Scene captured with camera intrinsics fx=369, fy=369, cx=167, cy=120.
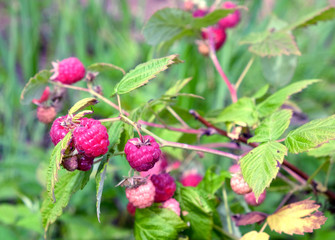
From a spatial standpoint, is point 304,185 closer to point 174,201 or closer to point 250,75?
point 174,201

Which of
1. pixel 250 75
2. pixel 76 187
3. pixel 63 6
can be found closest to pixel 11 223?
pixel 76 187

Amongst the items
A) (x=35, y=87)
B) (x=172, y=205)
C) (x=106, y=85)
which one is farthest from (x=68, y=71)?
(x=106, y=85)

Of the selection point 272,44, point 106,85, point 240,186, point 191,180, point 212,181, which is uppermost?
point 272,44

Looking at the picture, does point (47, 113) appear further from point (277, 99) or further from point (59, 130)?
point (277, 99)

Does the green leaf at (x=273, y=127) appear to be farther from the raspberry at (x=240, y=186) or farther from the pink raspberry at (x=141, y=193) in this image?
the pink raspberry at (x=141, y=193)

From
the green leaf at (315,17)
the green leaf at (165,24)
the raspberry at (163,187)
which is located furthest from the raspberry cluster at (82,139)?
the green leaf at (315,17)

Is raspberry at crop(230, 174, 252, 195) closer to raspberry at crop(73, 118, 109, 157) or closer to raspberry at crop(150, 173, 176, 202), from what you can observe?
raspberry at crop(150, 173, 176, 202)
